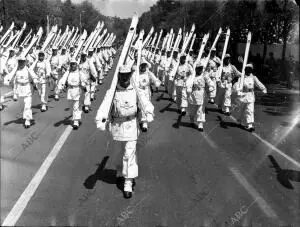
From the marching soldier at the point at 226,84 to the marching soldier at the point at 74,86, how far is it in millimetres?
5253

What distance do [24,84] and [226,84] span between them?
6850mm

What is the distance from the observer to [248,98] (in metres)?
12.1

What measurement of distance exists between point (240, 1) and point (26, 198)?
28007 mm

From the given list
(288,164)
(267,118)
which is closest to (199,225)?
(288,164)

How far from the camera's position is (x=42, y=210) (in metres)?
5.80

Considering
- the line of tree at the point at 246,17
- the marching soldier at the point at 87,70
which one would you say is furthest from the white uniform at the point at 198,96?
the line of tree at the point at 246,17

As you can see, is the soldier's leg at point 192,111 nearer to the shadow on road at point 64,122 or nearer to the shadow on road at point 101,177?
the shadow on road at point 64,122

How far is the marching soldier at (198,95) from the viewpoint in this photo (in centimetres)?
1168

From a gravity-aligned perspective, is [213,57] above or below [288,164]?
above

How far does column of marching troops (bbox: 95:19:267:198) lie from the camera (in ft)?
22.1

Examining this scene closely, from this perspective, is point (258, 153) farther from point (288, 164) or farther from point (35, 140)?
point (35, 140)

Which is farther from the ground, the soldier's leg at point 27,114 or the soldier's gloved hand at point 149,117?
the soldier's gloved hand at point 149,117

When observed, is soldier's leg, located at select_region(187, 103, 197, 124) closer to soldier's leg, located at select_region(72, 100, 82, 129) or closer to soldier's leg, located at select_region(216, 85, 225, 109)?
soldier's leg, located at select_region(216, 85, 225, 109)

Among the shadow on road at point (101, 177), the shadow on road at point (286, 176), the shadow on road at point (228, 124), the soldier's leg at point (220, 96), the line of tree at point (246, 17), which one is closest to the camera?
the shadow on road at point (101, 177)
